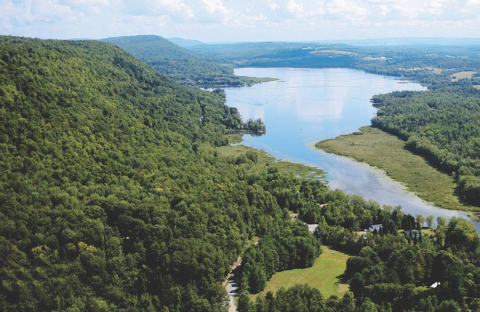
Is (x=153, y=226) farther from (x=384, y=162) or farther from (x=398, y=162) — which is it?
(x=398, y=162)

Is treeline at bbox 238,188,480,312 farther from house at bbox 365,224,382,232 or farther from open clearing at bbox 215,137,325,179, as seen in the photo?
open clearing at bbox 215,137,325,179

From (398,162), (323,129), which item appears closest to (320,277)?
(398,162)

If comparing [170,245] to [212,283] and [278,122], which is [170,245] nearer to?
[212,283]

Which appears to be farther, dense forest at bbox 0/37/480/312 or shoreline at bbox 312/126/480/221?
shoreline at bbox 312/126/480/221

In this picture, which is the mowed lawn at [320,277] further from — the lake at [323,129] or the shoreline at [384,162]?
the shoreline at [384,162]

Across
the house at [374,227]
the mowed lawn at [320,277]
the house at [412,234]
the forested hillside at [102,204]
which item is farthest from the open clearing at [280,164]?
the mowed lawn at [320,277]

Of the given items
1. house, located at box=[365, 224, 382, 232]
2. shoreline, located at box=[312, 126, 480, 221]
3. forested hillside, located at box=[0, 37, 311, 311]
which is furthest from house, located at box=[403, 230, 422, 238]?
shoreline, located at box=[312, 126, 480, 221]

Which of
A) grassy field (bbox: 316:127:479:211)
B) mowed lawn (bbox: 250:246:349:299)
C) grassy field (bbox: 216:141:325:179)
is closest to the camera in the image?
mowed lawn (bbox: 250:246:349:299)
